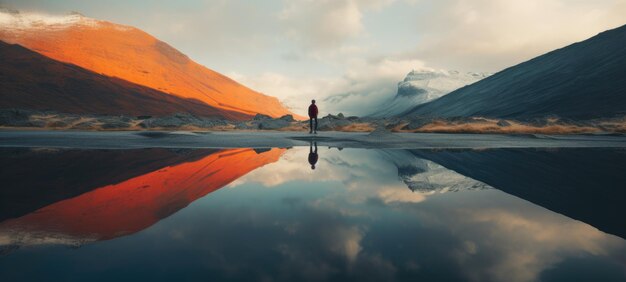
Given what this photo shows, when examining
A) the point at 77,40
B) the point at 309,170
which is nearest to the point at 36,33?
the point at 77,40

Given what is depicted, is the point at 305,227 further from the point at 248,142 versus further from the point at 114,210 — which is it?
the point at 248,142

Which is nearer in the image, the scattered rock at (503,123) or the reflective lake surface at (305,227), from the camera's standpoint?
the reflective lake surface at (305,227)

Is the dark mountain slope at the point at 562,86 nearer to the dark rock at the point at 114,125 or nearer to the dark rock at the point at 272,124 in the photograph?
the dark rock at the point at 272,124

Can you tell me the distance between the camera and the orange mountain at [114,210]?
3.28 meters

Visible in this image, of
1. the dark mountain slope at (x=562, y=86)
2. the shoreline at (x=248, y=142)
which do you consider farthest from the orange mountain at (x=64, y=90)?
the dark mountain slope at (x=562, y=86)

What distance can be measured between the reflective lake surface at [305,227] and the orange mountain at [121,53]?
4058 inches

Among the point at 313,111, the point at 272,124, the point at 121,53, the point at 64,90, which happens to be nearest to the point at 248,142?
the point at 313,111

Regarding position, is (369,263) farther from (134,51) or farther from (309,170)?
(134,51)

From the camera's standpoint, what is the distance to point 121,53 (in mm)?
113250

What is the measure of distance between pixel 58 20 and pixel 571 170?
485 feet

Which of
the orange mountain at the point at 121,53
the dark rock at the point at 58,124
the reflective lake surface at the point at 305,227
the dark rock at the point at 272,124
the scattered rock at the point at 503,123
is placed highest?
the orange mountain at the point at 121,53

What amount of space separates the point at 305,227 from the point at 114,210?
2.41m

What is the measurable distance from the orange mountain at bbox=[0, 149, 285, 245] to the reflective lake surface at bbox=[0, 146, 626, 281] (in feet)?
0.06

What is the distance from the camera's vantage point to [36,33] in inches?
4065
